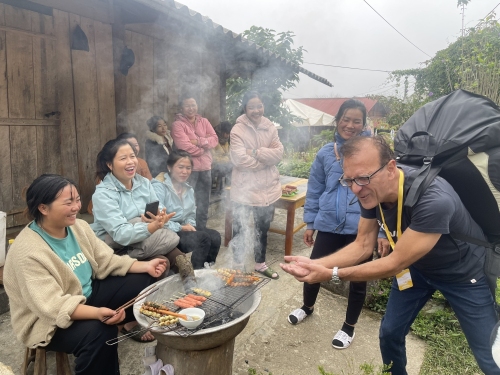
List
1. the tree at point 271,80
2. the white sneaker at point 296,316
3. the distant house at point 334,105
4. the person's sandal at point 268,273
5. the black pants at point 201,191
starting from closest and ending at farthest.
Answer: the white sneaker at point 296,316 → the person's sandal at point 268,273 → the black pants at point 201,191 → the tree at point 271,80 → the distant house at point 334,105

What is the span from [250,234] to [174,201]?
146 cm

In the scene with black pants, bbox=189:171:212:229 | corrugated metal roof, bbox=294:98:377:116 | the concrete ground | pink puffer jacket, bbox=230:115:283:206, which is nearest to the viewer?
the concrete ground

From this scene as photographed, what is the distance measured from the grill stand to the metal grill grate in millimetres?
121

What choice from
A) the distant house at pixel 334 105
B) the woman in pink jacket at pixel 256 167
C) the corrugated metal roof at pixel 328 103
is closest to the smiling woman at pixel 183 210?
the woman in pink jacket at pixel 256 167

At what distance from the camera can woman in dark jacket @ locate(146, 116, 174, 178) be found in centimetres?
557

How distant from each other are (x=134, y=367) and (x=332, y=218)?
228 centimetres

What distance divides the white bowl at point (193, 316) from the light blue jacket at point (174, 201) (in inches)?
56.7

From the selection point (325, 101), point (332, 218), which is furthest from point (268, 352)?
point (325, 101)

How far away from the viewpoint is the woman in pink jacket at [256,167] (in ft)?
15.4

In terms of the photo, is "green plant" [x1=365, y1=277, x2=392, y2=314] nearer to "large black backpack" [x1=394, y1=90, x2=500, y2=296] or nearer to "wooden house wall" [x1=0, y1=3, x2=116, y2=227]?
"large black backpack" [x1=394, y1=90, x2=500, y2=296]

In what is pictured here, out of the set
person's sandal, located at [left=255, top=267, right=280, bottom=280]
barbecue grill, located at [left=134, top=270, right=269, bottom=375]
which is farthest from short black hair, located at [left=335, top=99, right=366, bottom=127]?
person's sandal, located at [left=255, top=267, right=280, bottom=280]

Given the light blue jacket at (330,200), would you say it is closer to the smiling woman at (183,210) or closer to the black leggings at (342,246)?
the black leggings at (342,246)

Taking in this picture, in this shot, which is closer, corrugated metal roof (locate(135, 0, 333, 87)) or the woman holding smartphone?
the woman holding smartphone

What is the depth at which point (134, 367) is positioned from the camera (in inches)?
121
